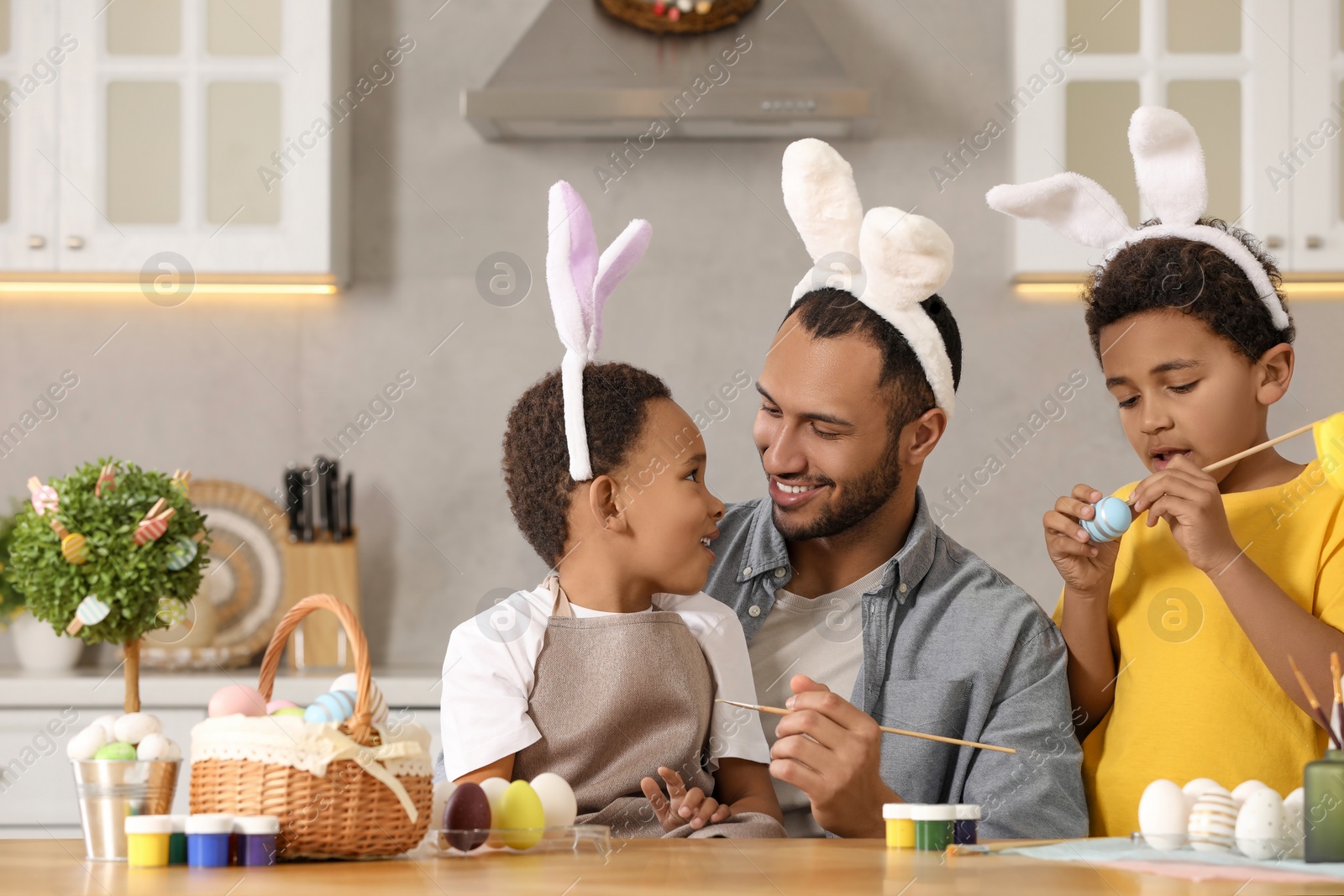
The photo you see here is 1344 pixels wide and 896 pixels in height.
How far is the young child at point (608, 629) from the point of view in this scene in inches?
50.7

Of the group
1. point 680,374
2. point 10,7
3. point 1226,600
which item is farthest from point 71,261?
point 1226,600

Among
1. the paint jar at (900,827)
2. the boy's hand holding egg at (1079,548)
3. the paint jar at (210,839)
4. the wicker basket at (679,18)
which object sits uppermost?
the wicker basket at (679,18)

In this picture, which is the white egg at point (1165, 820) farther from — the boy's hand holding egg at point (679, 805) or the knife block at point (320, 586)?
the knife block at point (320, 586)

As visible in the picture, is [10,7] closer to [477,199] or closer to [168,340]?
[168,340]

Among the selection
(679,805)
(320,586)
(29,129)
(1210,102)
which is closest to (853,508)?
(679,805)

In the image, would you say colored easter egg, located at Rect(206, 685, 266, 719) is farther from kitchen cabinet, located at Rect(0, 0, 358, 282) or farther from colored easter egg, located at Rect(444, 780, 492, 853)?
kitchen cabinet, located at Rect(0, 0, 358, 282)

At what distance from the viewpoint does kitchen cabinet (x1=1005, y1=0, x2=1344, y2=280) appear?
2748 millimetres

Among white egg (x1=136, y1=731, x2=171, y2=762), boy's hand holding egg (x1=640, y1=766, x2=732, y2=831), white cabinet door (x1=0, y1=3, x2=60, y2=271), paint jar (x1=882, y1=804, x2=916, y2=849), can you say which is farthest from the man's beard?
white cabinet door (x1=0, y1=3, x2=60, y2=271)

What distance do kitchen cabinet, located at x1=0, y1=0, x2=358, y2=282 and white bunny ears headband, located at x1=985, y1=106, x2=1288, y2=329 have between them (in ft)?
5.58

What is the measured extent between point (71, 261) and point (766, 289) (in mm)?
1555

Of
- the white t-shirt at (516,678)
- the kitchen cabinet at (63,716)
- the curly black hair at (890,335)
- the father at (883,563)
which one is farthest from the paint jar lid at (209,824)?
the kitchen cabinet at (63,716)

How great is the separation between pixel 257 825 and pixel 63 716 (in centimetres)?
181

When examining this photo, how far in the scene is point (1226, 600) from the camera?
1.36 meters

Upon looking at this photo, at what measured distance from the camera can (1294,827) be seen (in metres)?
0.93
